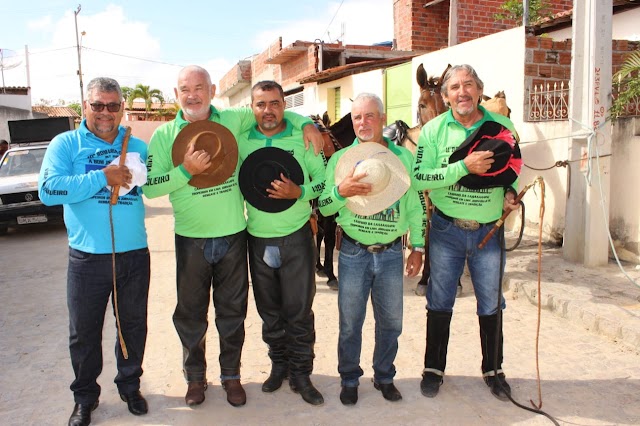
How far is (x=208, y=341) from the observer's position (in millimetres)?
4414

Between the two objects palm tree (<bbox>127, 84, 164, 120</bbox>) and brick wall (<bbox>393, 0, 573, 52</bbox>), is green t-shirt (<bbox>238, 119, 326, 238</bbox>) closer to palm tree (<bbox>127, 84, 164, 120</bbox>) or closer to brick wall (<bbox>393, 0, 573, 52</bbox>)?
brick wall (<bbox>393, 0, 573, 52</bbox>)

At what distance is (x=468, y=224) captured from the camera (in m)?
3.27

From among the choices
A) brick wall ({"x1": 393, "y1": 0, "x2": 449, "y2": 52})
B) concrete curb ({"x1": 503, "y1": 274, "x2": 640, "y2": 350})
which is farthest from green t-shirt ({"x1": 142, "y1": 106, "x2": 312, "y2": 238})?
brick wall ({"x1": 393, "y1": 0, "x2": 449, "y2": 52})

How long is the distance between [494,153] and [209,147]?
166 centimetres

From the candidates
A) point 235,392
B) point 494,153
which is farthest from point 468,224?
point 235,392

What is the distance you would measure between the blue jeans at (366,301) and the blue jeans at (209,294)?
640mm

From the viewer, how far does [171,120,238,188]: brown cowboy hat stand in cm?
310

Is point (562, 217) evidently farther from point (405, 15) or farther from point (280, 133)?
point (405, 15)

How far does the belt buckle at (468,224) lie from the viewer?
10.7 ft

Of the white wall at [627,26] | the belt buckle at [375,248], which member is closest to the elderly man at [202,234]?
the belt buckle at [375,248]

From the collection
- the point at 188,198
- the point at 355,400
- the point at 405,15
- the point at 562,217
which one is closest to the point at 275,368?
the point at 355,400

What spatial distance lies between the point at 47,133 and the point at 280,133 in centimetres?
1388

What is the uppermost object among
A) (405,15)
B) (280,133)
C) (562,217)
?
(405,15)

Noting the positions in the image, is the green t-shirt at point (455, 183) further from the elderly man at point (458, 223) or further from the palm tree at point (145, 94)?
the palm tree at point (145, 94)
